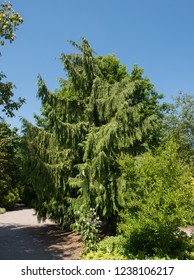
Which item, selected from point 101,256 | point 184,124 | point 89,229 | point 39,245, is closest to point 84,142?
point 89,229

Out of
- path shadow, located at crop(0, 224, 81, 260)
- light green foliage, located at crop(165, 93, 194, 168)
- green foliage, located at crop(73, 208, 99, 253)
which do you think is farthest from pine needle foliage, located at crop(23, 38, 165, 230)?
→ light green foliage, located at crop(165, 93, 194, 168)

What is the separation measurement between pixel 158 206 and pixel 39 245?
5687 mm

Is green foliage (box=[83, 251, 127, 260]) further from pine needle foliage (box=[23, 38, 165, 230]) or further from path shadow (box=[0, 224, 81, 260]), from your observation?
pine needle foliage (box=[23, 38, 165, 230])

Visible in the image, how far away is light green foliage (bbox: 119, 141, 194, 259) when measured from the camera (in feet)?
22.9

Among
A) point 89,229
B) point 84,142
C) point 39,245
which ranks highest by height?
point 84,142

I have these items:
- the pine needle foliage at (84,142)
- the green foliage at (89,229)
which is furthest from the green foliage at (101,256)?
the pine needle foliage at (84,142)

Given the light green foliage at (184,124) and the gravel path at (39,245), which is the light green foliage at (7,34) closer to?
the gravel path at (39,245)

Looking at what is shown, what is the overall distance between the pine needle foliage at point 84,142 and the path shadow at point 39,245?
0.92 m

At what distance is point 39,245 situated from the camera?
34.2 ft

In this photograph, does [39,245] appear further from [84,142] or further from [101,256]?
[84,142]

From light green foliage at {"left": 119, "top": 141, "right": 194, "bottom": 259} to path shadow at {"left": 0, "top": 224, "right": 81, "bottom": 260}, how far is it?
2377 mm

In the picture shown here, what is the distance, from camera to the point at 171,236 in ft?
25.0

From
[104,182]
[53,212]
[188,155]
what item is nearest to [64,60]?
[104,182]
